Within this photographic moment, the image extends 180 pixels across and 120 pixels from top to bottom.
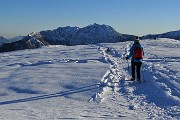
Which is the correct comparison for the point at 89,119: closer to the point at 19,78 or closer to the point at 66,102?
the point at 66,102

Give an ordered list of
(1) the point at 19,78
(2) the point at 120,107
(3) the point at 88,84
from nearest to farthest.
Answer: (2) the point at 120,107 → (3) the point at 88,84 → (1) the point at 19,78

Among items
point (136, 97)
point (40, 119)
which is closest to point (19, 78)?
point (136, 97)

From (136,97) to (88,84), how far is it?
11.0ft

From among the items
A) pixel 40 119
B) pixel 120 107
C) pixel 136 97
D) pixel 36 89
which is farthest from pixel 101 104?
pixel 36 89

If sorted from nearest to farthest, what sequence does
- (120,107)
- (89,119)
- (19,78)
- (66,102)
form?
1. (89,119)
2. (120,107)
3. (66,102)
4. (19,78)

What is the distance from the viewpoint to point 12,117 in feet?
31.9

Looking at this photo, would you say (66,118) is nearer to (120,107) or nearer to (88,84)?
(120,107)

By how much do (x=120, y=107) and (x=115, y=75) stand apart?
7177 mm

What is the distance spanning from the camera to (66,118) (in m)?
9.66

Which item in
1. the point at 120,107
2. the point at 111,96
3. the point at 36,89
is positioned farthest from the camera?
the point at 36,89

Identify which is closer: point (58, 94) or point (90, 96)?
point (90, 96)

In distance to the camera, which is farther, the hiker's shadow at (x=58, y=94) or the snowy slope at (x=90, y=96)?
the hiker's shadow at (x=58, y=94)

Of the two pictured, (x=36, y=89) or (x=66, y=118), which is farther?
(x=36, y=89)

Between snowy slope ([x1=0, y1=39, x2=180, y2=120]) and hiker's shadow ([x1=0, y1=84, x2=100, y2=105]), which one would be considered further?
hiker's shadow ([x1=0, y1=84, x2=100, y2=105])
